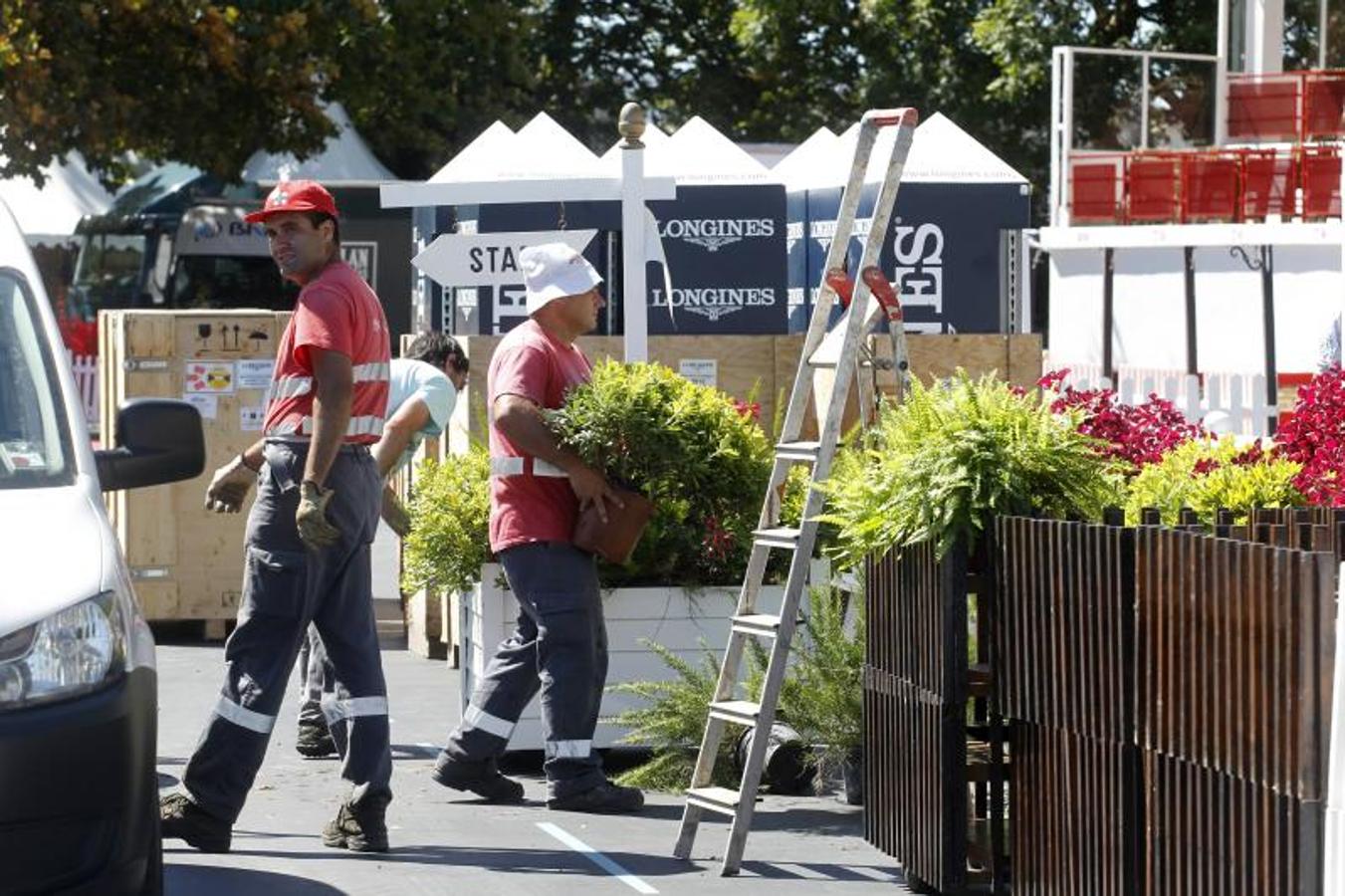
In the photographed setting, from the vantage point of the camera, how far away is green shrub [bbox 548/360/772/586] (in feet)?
28.6

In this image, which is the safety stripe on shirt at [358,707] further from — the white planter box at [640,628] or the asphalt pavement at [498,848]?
the white planter box at [640,628]

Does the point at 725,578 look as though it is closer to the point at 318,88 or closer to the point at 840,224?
the point at 840,224

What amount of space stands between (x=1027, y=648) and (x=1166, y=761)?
2.55 feet

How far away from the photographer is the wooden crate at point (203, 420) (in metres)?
13.4

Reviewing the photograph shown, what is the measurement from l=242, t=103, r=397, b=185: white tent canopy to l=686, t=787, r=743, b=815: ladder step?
2302 cm

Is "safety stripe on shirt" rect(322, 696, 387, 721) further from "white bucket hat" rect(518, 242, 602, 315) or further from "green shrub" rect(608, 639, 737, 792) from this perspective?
"white bucket hat" rect(518, 242, 602, 315)

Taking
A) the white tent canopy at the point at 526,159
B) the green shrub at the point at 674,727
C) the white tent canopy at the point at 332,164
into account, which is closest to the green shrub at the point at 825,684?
the green shrub at the point at 674,727

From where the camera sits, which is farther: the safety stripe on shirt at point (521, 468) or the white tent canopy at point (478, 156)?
the white tent canopy at point (478, 156)

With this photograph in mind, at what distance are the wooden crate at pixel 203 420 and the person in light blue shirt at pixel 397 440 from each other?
2.94 metres

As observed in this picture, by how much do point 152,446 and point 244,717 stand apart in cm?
155

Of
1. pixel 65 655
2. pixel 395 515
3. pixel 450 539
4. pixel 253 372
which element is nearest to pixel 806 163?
pixel 253 372

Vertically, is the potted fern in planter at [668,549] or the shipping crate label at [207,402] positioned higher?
the shipping crate label at [207,402]

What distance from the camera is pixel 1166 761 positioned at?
5.76 metres

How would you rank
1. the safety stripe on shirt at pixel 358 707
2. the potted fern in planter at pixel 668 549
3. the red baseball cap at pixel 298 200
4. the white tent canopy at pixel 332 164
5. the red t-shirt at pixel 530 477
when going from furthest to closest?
the white tent canopy at pixel 332 164, the potted fern in planter at pixel 668 549, the red t-shirt at pixel 530 477, the red baseball cap at pixel 298 200, the safety stripe on shirt at pixel 358 707
